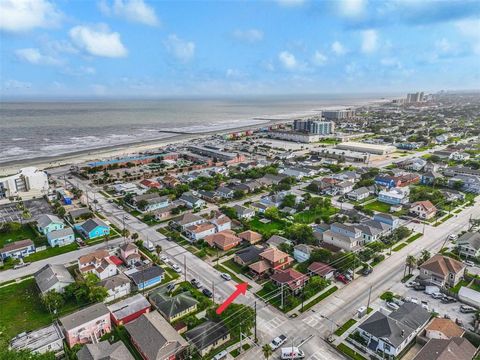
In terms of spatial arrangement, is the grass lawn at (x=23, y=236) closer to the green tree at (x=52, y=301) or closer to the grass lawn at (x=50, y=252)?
the grass lawn at (x=50, y=252)

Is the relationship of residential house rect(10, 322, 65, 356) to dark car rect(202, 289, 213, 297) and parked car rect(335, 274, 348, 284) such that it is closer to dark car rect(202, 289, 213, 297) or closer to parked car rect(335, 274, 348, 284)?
dark car rect(202, 289, 213, 297)

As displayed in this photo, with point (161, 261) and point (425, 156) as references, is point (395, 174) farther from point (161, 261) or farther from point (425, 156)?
point (161, 261)

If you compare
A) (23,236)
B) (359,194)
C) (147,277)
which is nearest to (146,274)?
(147,277)

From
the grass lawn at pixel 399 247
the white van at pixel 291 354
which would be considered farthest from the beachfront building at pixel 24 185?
the grass lawn at pixel 399 247

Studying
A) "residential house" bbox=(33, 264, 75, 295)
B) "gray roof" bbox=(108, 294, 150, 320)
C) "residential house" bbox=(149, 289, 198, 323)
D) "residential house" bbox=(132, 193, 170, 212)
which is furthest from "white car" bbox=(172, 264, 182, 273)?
"residential house" bbox=(132, 193, 170, 212)

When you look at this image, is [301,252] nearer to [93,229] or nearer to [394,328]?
[394,328]

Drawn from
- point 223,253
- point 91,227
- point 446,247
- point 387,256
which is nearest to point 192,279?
point 223,253
